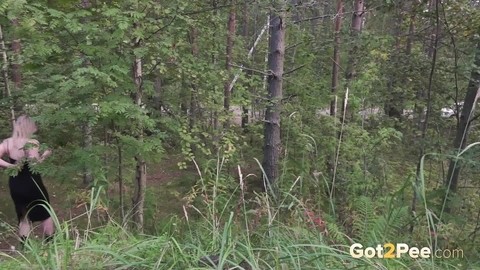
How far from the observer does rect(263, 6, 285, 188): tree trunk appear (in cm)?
623

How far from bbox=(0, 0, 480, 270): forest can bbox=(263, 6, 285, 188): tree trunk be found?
0.10 ft

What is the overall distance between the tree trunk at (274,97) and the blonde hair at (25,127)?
3145mm

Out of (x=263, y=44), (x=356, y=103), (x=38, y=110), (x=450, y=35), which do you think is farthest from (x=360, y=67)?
(x=263, y=44)

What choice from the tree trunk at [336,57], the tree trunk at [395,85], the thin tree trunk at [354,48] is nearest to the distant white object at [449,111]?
the tree trunk at [395,85]

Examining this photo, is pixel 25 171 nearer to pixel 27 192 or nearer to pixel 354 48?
pixel 27 192

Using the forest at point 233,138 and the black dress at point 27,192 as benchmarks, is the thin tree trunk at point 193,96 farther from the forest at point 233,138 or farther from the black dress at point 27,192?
the black dress at point 27,192

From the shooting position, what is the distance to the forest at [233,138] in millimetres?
2113

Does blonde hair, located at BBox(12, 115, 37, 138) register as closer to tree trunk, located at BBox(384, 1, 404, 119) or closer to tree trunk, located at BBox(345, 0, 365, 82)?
tree trunk, located at BBox(384, 1, 404, 119)

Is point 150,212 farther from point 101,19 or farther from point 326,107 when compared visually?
point 326,107

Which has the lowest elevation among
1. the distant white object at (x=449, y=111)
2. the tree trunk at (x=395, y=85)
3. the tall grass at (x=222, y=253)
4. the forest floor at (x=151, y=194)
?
the forest floor at (x=151, y=194)

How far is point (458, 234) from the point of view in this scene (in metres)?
3.40

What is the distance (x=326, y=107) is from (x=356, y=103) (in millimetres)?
971

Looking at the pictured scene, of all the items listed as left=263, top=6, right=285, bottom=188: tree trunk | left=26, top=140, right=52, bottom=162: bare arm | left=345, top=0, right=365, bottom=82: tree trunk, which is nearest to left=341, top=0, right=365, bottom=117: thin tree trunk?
left=345, top=0, right=365, bottom=82: tree trunk

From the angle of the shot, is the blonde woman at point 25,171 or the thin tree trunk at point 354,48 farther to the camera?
the thin tree trunk at point 354,48
